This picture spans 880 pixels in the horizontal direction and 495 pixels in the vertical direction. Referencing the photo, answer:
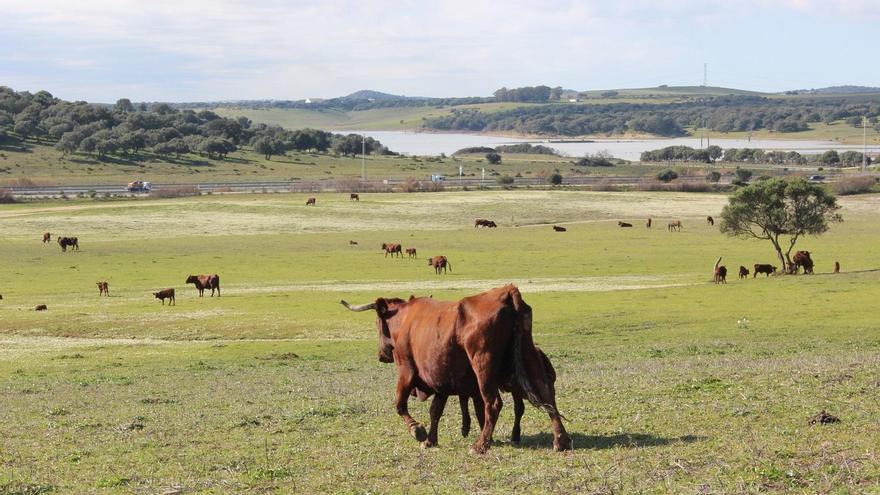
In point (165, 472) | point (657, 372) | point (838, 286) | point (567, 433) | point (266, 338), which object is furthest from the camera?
point (838, 286)

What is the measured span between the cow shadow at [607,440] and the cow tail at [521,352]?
663 millimetres

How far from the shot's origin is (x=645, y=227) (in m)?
94.5

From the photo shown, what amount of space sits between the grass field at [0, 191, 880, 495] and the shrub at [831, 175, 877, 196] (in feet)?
146

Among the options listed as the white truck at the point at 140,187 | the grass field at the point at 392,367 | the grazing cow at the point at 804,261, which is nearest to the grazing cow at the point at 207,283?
the grass field at the point at 392,367

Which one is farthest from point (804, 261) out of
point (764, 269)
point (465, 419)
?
point (465, 419)

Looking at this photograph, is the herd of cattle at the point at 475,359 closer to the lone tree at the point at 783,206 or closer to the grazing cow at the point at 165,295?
the grazing cow at the point at 165,295

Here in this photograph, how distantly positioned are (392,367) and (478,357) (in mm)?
13872

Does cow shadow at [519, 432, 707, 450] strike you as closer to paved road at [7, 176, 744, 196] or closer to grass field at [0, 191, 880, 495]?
grass field at [0, 191, 880, 495]

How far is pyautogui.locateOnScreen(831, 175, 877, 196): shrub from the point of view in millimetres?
126113

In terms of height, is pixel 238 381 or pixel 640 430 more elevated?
pixel 640 430

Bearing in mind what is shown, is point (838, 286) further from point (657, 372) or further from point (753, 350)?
point (657, 372)

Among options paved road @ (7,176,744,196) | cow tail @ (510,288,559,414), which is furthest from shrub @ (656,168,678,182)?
cow tail @ (510,288,559,414)

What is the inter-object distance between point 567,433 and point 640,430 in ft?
3.42

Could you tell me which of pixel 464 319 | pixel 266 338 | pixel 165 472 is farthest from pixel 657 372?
pixel 266 338
